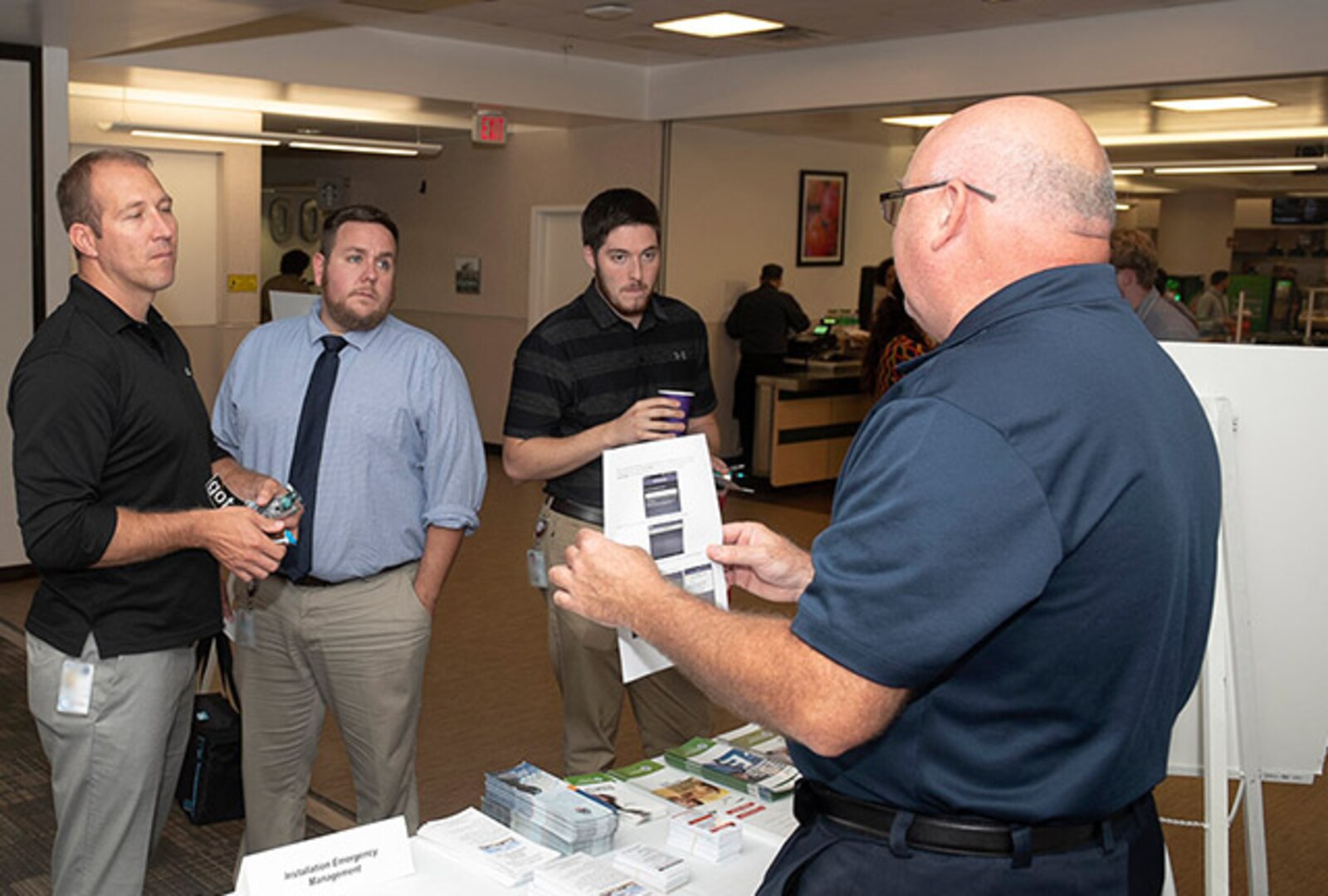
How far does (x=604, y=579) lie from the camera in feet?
5.27

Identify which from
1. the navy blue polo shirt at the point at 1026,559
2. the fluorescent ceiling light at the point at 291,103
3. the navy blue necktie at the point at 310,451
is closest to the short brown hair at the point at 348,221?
the navy blue necktie at the point at 310,451

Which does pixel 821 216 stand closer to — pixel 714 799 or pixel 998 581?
pixel 714 799

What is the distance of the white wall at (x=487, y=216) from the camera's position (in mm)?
10805

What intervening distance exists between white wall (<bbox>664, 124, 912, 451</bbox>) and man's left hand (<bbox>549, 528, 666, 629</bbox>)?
888 centimetres

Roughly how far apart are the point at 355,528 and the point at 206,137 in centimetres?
730

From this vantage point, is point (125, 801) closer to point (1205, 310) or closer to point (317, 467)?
point (317, 467)

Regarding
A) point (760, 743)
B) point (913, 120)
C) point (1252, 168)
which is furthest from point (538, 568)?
point (913, 120)

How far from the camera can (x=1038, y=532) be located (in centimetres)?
128

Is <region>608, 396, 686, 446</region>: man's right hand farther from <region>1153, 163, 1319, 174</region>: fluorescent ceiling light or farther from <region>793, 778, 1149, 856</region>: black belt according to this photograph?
<region>1153, 163, 1319, 174</region>: fluorescent ceiling light

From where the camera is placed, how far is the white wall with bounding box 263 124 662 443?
35.4 feet

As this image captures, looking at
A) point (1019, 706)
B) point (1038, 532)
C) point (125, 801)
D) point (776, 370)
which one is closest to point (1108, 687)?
point (1019, 706)

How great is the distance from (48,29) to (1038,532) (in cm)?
640

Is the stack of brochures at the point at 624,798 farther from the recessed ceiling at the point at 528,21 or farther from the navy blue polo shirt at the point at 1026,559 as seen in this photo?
the recessed ceiling at the point at 528,21

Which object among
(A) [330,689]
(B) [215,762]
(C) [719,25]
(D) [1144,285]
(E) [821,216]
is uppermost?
(C) [719,25]
